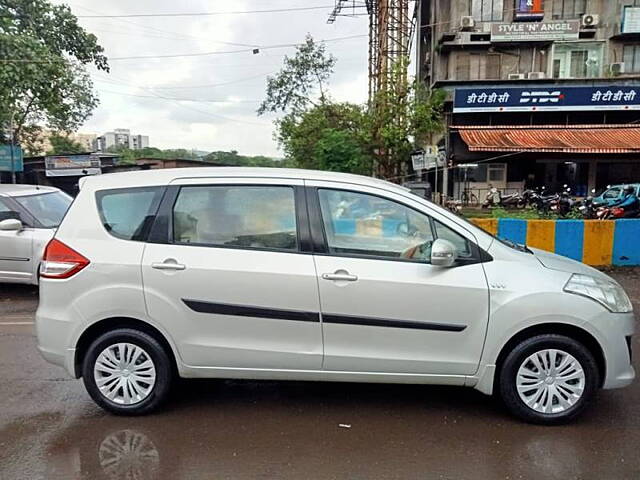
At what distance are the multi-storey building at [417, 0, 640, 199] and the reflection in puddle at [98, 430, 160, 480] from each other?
20.9 m

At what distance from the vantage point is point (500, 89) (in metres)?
23.7

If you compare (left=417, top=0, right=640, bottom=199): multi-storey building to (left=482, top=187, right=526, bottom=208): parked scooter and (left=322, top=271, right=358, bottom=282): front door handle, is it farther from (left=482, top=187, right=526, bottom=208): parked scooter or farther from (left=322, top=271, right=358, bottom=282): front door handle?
(left=322, top=271, right=358, bottom=282): front door handle

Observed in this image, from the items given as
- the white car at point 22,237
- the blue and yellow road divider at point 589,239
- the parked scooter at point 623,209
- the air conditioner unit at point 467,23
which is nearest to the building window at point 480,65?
the air conditioner unit at point 467,23

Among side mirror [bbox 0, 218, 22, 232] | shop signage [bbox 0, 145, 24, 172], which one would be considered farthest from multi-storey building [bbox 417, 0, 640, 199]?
shop signage [bbox 0, 145, 24, 172]

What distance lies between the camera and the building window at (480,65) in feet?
86.5

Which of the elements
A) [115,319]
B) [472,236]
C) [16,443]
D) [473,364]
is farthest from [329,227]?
[16,443]

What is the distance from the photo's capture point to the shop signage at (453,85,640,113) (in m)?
23.3

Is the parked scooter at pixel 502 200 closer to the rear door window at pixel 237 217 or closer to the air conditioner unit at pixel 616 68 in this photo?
the air conditioner unit at pixel 616 68

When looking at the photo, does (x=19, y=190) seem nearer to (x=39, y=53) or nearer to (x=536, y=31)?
(x=39, y=53)

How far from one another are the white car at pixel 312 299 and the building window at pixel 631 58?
2776 centimetres

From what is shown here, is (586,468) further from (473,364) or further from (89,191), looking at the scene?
(89,191)

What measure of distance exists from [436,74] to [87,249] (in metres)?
27.0

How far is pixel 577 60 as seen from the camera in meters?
25.9

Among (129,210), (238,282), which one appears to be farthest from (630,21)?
(129,210)
